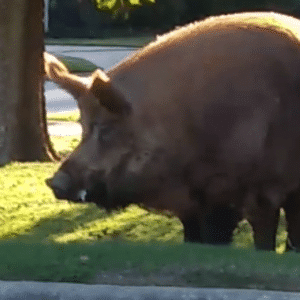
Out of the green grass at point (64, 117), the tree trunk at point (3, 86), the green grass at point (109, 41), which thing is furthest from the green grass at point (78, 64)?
the tree trunk at point (3, 86)

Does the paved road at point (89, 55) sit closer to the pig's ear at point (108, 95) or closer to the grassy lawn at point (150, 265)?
the pig's ear at point (108, 95)

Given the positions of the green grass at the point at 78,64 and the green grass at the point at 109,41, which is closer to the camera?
the green grass at the point at 78,64

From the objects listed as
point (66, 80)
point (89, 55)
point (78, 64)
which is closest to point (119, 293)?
point (66, 80)

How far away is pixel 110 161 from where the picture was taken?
5.05 meters

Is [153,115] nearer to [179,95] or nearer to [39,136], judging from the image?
[179,95]

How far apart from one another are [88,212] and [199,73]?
3201mm

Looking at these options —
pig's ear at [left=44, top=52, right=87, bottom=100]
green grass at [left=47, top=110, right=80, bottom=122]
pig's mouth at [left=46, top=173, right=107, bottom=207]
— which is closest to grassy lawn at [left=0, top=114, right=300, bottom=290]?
pig's mouth at [left=46, top=173, right=107, bottom=207]

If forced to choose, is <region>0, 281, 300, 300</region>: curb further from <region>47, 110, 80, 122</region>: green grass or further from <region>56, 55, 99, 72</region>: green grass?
<region>56, 55, 99, 72</region>: green grass

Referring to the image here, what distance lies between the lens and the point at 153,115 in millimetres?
4953

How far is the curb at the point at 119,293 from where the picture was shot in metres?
3.89

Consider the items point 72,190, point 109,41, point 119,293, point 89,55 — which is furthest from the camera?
point 109,41

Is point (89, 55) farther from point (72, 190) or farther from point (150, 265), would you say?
point (150, 265)

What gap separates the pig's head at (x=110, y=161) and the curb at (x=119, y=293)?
1.02 meters

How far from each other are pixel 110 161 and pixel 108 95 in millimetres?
383
